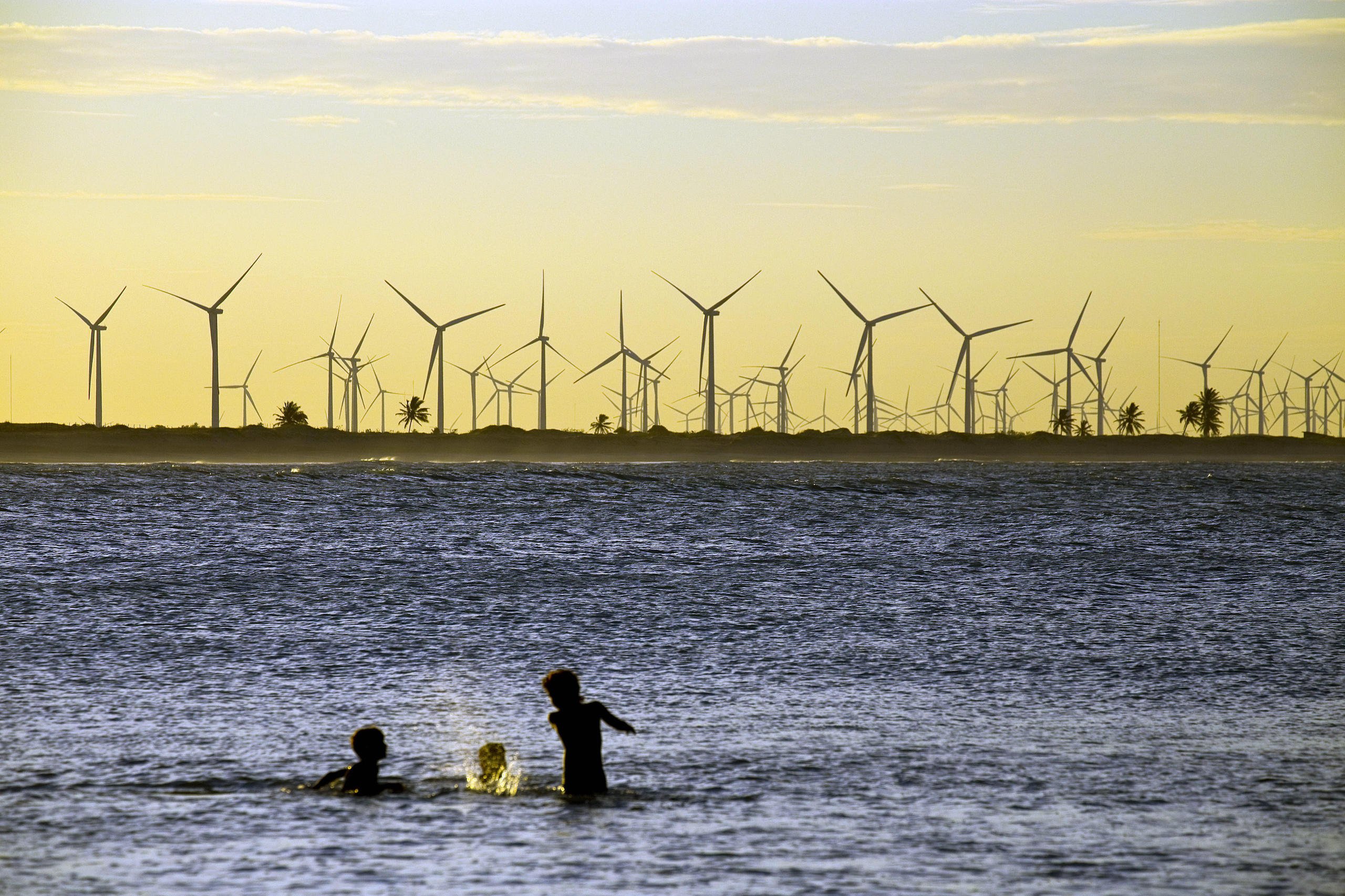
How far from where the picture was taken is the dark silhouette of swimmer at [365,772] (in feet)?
60.1

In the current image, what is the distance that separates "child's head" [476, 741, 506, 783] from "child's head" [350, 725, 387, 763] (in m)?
1.38

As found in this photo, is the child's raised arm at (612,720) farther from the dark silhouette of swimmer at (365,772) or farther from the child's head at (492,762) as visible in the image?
the dark silhouette of swimmer at (365,772)

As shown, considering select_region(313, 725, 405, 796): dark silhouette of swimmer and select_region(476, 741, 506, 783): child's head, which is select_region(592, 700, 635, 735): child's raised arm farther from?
select_region(313, 725, 405, 796): dark silhouette of swimmer

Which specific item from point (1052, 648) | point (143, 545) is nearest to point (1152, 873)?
point (1052, 648)

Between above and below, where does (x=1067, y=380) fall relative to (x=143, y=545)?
above

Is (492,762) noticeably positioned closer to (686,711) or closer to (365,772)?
(365,772)

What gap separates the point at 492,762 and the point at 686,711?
679cm

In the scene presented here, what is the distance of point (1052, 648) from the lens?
3412cm

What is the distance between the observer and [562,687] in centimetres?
1762

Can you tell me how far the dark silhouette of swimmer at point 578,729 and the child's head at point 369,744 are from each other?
2.10 metres

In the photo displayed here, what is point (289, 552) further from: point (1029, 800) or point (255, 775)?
point (1029, 800)

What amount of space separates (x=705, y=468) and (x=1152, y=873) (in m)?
130

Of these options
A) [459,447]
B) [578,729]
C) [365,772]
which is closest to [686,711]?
[578,729]

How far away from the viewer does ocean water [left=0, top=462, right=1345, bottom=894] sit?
1580 cm
